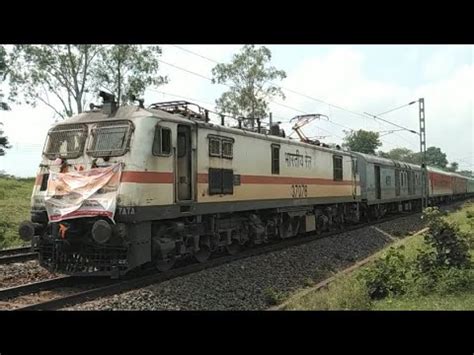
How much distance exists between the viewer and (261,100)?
35.0 meters

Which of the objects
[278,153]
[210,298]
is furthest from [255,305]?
[278,153]

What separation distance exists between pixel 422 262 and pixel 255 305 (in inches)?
131

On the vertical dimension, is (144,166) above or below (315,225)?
above

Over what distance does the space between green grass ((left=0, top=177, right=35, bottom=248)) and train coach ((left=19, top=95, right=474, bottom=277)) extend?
7.56 metres

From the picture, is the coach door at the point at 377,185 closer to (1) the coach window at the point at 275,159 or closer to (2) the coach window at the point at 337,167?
(2) the coach window at the point at 337,167

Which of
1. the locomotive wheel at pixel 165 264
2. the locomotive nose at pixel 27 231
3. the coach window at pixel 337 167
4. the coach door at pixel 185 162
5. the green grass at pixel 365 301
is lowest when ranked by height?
the green grass at pixel 365 301

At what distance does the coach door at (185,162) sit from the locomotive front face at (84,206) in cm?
140

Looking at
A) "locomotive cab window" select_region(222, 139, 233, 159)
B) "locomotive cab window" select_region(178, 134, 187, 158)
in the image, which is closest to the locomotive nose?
"locomotive cab window" select_region(178, 134, 187, 158)

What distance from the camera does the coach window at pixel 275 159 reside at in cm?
1491

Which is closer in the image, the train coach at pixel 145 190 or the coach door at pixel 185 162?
the train coach at pixel 145 190

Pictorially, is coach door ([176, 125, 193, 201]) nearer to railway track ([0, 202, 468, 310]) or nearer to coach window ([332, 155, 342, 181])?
railway track ([0, 202, 468, 310])

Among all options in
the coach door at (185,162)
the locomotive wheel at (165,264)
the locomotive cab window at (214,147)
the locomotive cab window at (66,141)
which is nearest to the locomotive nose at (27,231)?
the locomotive cab window at (66,141)
